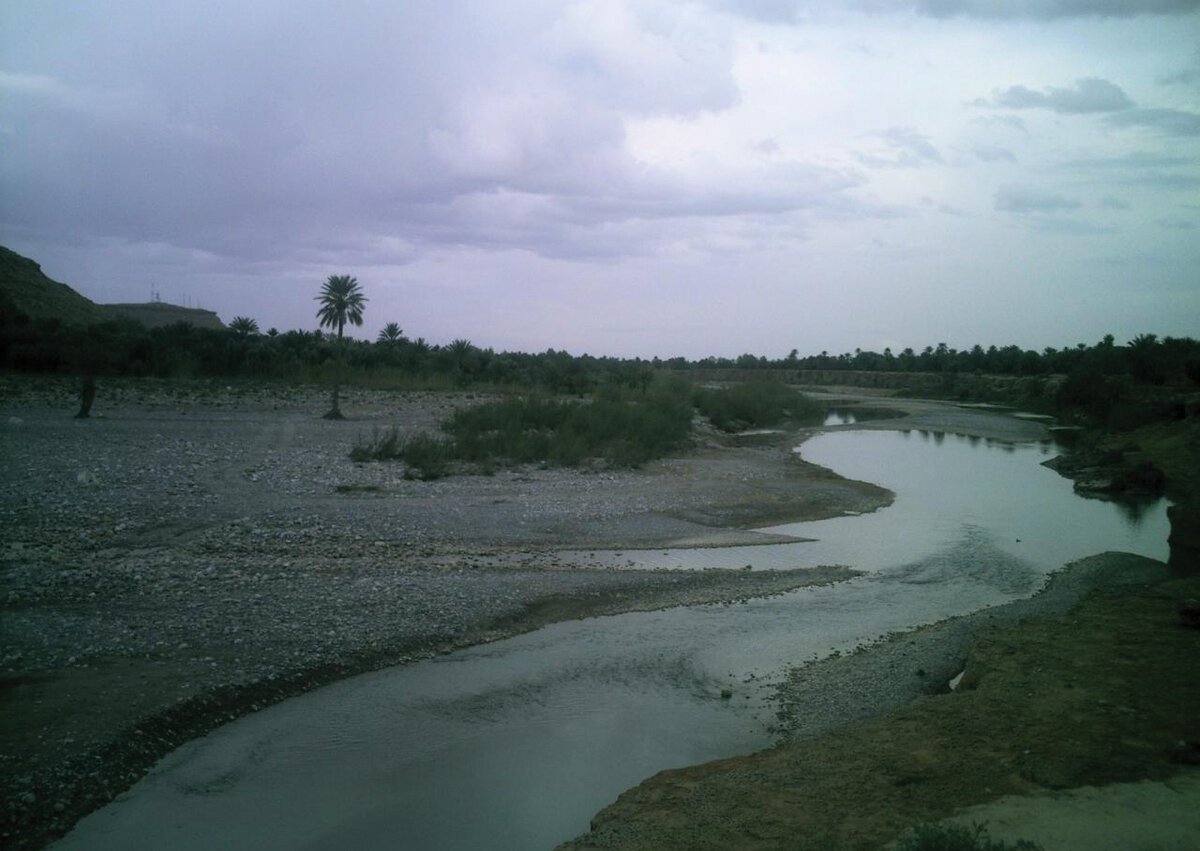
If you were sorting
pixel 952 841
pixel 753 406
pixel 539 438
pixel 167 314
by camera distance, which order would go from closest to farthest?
pixel 952 841, pixel 539 438, pixel 753 406, pixel 167 314

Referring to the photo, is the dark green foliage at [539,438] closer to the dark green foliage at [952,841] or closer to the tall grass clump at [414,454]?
the tall grass clump at [414,454]

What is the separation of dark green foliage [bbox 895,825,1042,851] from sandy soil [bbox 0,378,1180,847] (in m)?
4.10

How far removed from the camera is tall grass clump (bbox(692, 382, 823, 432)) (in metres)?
46.4

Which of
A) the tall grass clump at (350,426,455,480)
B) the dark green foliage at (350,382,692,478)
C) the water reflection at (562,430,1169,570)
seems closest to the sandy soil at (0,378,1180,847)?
the tall grass clump at (350,426,455,480)

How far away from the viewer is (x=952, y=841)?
489cm

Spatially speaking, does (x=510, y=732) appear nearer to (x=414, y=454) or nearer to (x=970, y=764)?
(x=970, y=764)

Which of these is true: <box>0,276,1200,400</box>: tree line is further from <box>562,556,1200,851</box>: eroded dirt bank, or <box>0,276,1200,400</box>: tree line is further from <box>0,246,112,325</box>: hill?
<box>562,556,1200,851</box>: eroded dirt bank

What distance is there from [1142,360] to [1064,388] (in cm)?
652

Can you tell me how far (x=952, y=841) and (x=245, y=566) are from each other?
33.8ft

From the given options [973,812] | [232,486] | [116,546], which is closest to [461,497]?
[232,486]

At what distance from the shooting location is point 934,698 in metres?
8.34

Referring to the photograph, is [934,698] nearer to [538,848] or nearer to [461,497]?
[538,848]

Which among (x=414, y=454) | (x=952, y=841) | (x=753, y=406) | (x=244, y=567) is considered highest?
(x=753, y=406)

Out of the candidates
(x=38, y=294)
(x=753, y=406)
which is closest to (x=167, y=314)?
(x=38, y=294)
